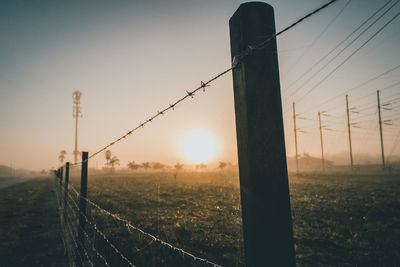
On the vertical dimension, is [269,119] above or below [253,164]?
above

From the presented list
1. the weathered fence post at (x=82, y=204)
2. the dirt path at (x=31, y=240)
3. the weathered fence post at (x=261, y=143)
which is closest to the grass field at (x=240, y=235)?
the dirt path at (x=31, y=240)

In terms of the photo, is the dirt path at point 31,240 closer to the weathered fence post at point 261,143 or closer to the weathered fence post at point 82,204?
the weathered fence post at point 82,204

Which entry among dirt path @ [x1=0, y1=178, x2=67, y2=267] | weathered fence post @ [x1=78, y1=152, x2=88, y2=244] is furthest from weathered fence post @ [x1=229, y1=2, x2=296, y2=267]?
dirt path @ [x1=0, y1=178, x2=67, y2=267]

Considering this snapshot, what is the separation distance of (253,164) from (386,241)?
26.1 feet

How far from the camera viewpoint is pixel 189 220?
8828 millimetres

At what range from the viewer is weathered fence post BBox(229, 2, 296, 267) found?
94 centimetres

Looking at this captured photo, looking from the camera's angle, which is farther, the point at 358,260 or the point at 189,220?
the point at 189,220

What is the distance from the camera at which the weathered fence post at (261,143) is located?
0.94 metres

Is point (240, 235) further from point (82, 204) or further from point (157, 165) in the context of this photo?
point (157, 165)

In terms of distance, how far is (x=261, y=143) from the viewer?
0.98 meters

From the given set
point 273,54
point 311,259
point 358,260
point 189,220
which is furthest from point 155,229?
point 273,54

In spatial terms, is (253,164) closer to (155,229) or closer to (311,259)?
(311,259)

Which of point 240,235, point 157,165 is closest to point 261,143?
point 240,235

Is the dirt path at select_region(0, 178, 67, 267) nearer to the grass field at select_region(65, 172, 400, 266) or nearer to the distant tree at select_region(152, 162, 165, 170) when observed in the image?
the grass field at select_region(65, 172, 400, 266)
